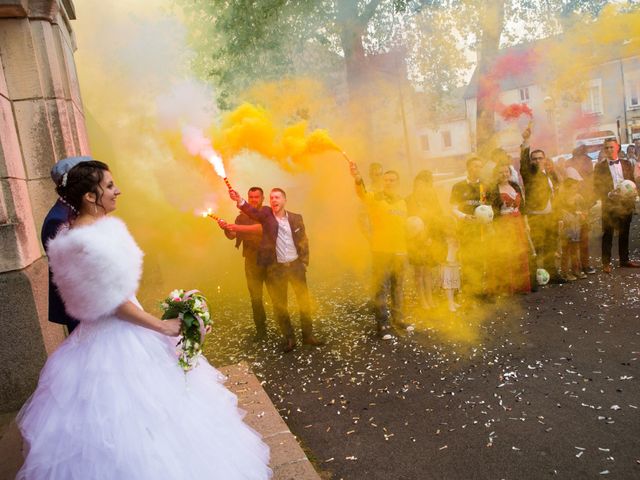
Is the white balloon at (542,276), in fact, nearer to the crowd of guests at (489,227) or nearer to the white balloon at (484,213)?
the crowd of guests at (489,227)

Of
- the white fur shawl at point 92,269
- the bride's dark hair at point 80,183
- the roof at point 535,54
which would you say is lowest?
the white fur shawl at point 92,269

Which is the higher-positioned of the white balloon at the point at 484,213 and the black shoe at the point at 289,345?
the white balloon at the point at 484,213

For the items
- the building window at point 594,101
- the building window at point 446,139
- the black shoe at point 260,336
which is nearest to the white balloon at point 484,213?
the black shoe at point 260,336

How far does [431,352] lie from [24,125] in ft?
17.0

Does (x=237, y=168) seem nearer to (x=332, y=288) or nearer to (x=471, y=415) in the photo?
(x=332, y=288)

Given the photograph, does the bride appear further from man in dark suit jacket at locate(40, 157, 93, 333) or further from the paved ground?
the paved ground

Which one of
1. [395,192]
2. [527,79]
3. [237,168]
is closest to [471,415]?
[395,192]

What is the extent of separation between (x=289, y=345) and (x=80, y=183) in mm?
4475

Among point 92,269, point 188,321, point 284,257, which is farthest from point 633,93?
point 92,269

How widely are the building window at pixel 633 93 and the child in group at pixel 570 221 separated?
32.7 m

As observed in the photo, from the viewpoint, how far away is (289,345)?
6.76 metres

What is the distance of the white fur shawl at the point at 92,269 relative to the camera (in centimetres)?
254

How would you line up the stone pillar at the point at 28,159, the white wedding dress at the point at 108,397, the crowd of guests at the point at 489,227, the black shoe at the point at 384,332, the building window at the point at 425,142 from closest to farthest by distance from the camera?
the white wedding dress at the point at 108,397 → the stone pillar at the point at 28,159 → the black shoe at the point at 384,332 → the crowd of guests at the point at 489,227 → the building window at the point at 425,142

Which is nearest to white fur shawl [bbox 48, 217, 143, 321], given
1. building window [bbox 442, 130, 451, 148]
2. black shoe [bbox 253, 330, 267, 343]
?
black shoe [bbox 253, 330, 267, 343]
